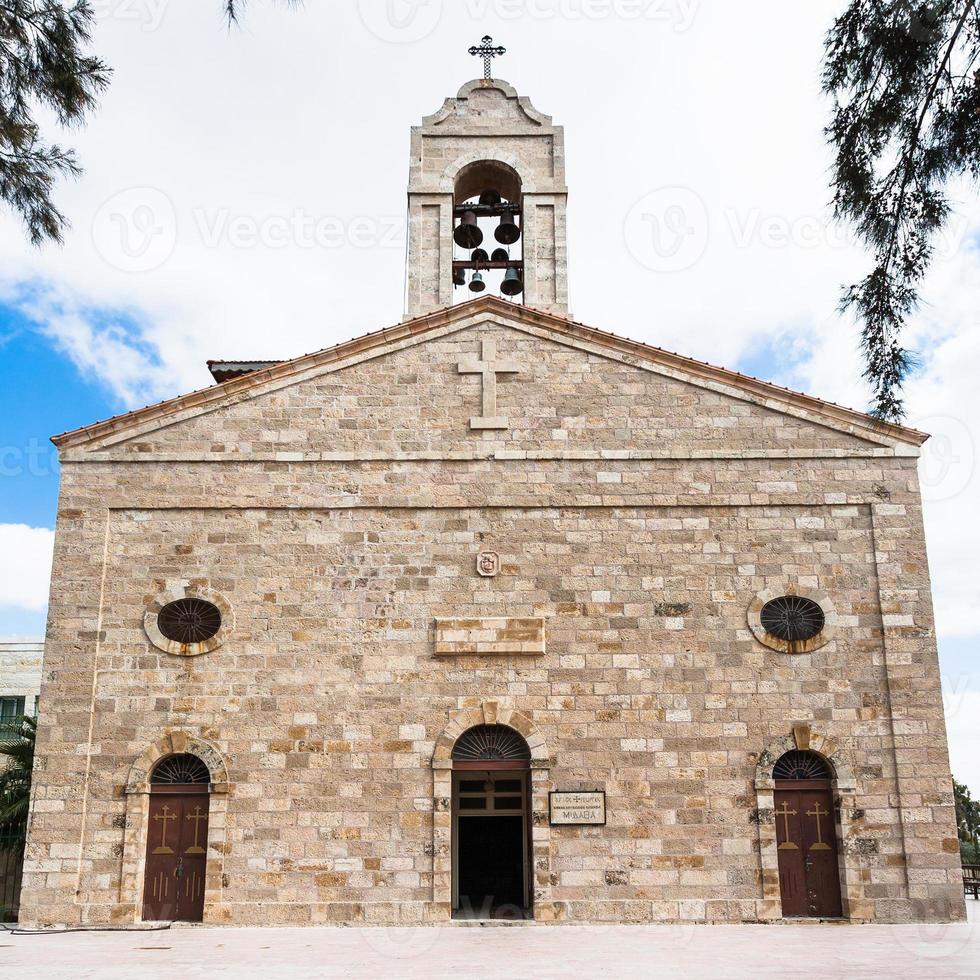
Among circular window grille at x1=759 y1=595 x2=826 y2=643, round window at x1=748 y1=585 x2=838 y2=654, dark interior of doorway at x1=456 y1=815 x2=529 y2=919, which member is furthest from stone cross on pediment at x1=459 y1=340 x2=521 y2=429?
dark interior of doorway at x1=456 y1=815 x2=529 y2=919

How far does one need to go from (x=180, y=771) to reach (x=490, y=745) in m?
4.23

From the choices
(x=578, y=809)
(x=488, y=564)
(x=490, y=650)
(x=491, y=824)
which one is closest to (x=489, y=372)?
(x=488, y=564)

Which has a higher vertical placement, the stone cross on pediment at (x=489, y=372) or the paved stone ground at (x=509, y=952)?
the stone cross on pediment at (x=489, y=372)

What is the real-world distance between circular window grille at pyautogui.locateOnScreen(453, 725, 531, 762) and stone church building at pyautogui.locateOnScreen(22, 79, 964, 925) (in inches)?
1.5

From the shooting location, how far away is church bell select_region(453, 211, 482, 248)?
18062mm

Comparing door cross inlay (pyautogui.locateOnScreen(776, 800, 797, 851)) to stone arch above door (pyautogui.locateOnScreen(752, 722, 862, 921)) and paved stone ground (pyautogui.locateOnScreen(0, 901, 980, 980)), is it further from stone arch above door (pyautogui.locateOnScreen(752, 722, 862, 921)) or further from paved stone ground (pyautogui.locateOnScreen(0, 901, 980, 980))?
paved stone ground (pyautogui.locateOnScreen(0, 901, 980, 980))

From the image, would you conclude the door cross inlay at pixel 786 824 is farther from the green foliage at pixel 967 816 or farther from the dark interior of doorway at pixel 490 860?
the green foliage at pixel 967 816

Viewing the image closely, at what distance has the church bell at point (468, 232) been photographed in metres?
18.1

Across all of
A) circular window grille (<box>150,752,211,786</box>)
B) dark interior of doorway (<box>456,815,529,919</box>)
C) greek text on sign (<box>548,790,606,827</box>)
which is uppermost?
circular window grille (<box>150,752,211,786</box>)

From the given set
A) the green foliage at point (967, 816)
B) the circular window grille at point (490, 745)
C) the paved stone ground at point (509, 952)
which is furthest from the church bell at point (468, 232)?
the green foliage at point (967, 816)

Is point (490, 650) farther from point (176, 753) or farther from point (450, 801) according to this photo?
point (176, 753)

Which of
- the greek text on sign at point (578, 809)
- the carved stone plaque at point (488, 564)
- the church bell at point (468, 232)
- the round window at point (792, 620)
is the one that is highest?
the church bell at point (468, 232)

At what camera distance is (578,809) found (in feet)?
47.0

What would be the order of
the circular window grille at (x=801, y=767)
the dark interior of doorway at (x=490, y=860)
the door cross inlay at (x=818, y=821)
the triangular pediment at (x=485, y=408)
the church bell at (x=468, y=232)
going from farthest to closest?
the church bell at (x=468, y=232), the triangular pediment at (x=485, y=408), the dark interior of doorway at (x=490, y=860), the circular window grille at (x=801, y=767), the door cross inlay at (x=818, y=821)
